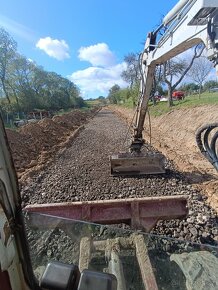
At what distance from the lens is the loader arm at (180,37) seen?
3266 millimetres

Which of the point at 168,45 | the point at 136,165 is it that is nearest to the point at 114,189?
the point at 136,165

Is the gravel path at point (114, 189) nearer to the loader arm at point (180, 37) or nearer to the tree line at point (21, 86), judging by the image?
the loader arm at point (180, 37)

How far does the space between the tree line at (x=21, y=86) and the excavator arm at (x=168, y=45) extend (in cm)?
2810

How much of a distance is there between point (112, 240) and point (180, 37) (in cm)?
344

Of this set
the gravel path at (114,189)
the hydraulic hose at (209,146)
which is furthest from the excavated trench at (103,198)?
the hydraulic hose at (209,146)

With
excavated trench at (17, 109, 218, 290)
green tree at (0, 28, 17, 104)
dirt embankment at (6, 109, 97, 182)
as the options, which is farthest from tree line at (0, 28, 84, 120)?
excavated trench at (17, 109, 218, 290)

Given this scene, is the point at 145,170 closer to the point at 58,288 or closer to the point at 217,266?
the point at 217,266

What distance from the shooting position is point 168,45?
5.09 m

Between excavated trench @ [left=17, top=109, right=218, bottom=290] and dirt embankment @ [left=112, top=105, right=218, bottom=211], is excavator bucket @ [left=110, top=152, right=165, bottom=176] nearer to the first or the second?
excavated trench @ [left=17, top=109, right=218, bottom=290]

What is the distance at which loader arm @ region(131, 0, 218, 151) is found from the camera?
3.27 m

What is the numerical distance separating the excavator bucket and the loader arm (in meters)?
0.91

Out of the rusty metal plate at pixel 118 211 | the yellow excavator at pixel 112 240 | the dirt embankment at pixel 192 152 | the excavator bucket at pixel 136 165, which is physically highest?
the yellow excavator at pixel 112 240

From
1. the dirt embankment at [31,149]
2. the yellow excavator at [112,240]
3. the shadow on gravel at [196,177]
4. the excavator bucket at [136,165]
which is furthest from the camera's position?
the dirt embankment at [31,149]

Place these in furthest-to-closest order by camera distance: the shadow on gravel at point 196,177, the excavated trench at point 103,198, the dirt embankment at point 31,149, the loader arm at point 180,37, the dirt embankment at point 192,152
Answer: the dirt embankment at point 31,149, the shadow on gravel at point 196,177, the dirt embankment at point 192,152, the loader arm at point 180,37, the excavated trench at point 103,198
